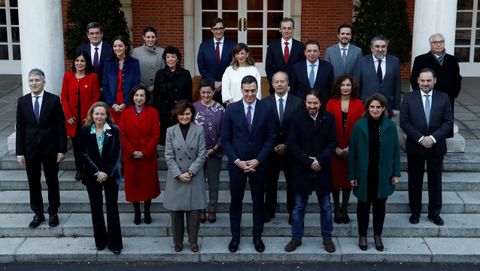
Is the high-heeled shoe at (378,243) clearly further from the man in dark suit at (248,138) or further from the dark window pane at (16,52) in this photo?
the dark window pane at (16,52)

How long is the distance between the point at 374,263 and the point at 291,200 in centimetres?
124

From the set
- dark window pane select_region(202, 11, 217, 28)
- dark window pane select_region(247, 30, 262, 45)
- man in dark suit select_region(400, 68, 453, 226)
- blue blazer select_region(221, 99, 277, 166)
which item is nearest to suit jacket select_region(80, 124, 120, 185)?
blue blazer select_region(221, 99, 277, 166)

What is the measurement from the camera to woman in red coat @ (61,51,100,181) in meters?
8.34

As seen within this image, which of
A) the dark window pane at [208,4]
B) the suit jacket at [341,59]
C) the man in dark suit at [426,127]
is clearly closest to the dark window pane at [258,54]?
the dark window pane at [208,4]

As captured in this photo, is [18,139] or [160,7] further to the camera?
[160,7]

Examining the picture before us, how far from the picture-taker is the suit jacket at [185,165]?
7191 millimetres

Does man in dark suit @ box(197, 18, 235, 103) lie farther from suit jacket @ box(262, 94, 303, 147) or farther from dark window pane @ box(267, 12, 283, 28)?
dark window pane @ box(267, 12, 283, 28)

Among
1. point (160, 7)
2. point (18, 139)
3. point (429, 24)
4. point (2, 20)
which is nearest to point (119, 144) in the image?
point (18, 139)

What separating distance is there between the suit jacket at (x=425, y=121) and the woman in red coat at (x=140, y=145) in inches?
115

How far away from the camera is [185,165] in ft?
23.7

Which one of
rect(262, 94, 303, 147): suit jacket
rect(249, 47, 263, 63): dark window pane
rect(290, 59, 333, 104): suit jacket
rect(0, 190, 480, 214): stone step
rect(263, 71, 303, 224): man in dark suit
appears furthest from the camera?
rect(249, 47, 263, 63): dark window pane

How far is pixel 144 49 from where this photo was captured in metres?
8.89

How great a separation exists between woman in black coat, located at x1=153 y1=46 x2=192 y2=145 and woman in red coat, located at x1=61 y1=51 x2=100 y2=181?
780 mm

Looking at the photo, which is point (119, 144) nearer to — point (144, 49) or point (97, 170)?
point (97, 170)
